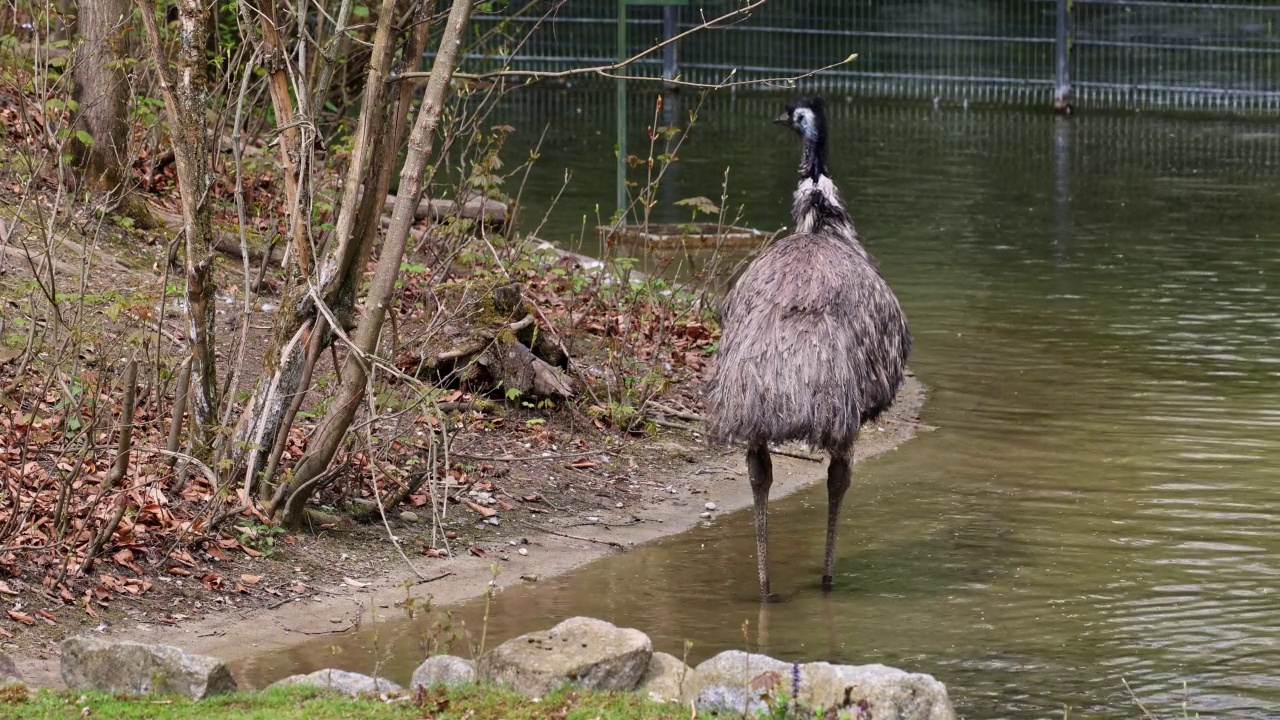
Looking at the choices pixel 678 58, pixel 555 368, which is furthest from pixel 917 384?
pixel 678 58

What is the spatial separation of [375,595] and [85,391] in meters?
1.56

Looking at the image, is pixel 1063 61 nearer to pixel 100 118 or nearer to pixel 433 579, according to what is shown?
pixel 100 118

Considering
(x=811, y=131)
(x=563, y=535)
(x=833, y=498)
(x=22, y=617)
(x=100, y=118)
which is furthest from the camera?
(x=100, y=118)

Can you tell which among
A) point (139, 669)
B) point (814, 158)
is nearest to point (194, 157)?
point (139, 669)

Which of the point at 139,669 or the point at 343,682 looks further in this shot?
the point at 343,682

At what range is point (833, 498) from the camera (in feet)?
27.8

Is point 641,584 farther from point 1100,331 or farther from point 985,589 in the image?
point 1100,331

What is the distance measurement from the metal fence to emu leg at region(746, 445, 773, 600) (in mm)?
19981

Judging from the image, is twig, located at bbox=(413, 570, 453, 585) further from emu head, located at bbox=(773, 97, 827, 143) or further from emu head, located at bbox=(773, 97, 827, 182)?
emu head, located at bbox=(773, 97, 827, 143)

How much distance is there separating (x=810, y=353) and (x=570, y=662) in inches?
86.9

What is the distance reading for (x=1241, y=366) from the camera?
12.3 m

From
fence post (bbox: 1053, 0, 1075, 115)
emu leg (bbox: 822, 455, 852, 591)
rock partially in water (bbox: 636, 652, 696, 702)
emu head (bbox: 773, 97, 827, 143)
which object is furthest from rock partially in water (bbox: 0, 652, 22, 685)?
fence post (bbox: 1053, 0, 1075, 115)

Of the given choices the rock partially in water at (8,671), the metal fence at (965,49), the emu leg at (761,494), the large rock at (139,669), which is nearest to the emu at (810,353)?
the emu leg at (761,494)

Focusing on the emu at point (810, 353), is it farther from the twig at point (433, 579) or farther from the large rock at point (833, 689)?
the large rock at point (833, 689)
